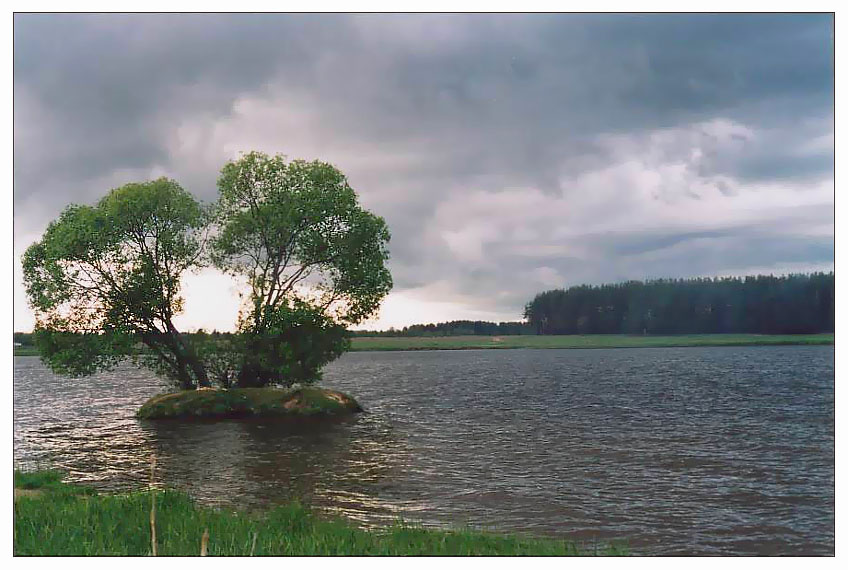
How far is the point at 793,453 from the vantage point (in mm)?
19922

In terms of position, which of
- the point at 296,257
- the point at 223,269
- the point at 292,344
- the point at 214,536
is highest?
the point at 296,257

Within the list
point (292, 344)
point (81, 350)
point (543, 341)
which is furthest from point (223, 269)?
point (543, 341)

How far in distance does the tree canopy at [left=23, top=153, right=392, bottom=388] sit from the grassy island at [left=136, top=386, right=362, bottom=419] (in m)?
0.70

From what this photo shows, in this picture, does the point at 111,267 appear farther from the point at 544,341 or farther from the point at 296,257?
the point at 544,341

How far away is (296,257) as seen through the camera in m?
27.4

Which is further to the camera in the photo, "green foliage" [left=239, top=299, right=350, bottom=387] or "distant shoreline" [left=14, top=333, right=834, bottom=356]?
"green foliage" [left=239, top=299, right=350, bottom=387]

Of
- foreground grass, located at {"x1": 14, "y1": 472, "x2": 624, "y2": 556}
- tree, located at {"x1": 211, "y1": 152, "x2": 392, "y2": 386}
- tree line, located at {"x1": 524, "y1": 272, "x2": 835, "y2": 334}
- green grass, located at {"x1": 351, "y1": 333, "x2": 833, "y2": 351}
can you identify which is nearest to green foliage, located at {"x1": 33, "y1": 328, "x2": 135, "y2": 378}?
tree, located at {"x1": 211, "y1": 152, "x2": 392, "y2": 386}

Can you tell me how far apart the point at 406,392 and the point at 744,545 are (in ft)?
100

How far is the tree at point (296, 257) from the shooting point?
2664 centimetres

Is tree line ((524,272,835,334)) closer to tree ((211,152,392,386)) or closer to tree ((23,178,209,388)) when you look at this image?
tree ((211,152,392,386))

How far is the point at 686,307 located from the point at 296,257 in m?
16.1

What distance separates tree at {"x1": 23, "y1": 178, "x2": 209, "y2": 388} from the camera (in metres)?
25.4

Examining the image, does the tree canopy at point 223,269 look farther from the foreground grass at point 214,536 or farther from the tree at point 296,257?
the foreground grass at point 214,536
